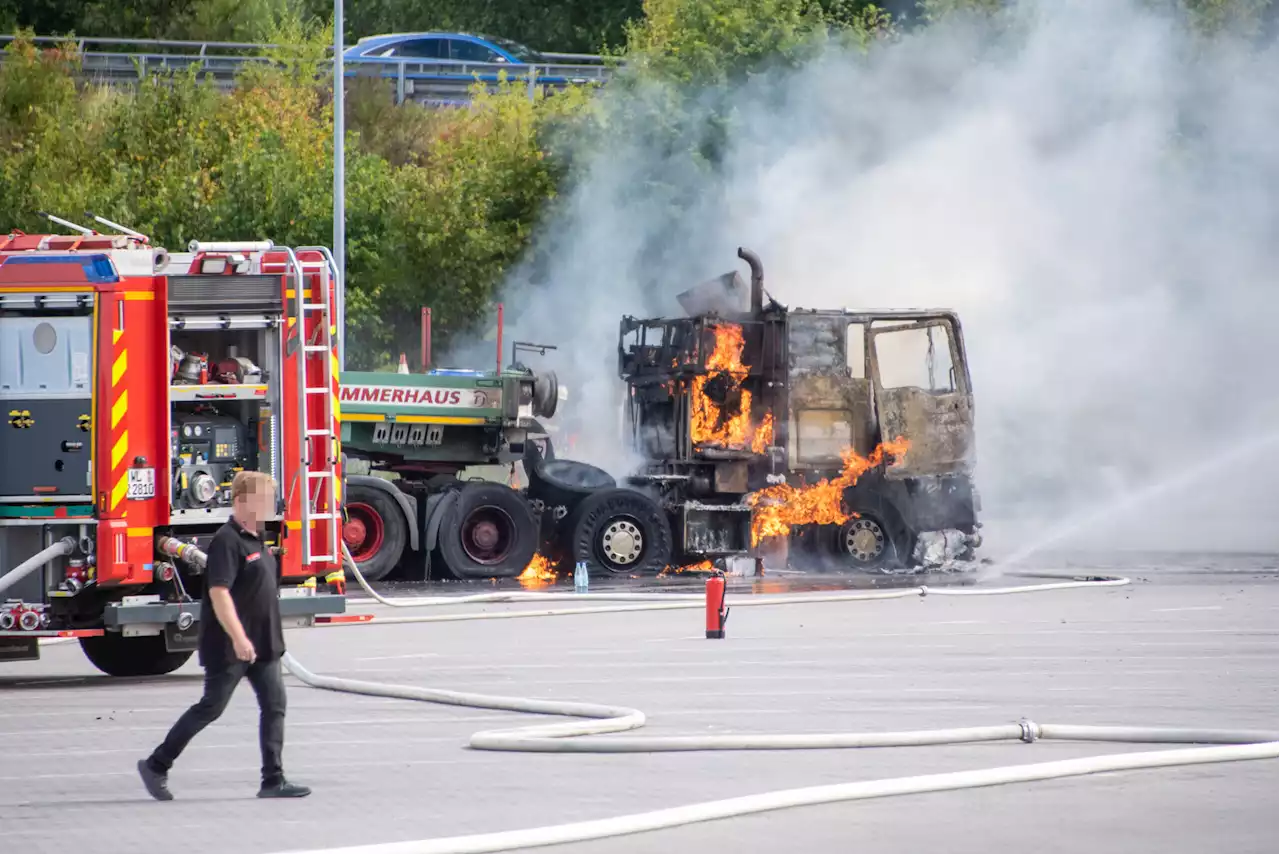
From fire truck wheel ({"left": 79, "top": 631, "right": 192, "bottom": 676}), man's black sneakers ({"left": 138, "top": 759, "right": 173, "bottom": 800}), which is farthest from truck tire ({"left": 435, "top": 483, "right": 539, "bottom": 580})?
man's black sneakers ({"left": 138, "top": 759, "right": 173, "bottom": 800})

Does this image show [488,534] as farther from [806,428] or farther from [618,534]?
[806,428]

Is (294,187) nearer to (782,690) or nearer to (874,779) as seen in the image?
(782,690)

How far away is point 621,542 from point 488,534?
66.2 inches

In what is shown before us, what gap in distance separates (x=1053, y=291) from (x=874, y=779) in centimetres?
2390

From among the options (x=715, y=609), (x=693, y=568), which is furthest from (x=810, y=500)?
(x=715, y=609)

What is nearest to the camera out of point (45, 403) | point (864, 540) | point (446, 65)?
point (45, 403)

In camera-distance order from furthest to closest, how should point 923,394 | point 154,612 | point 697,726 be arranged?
point 923,394 < point 154,612 < point 697,726

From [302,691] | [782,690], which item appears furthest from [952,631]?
[302,691]

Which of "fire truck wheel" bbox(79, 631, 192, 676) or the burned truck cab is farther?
the burned truck cab

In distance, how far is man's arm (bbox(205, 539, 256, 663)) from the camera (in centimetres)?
1040

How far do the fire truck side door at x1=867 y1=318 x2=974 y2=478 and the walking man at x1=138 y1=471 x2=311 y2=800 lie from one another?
687 inches

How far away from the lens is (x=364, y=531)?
25.8 metres

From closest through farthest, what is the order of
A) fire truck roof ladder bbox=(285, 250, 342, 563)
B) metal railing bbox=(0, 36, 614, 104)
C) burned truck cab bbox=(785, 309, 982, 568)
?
fire truck roof ladder bbox=(285, 250, 342, 563), burned truck cab bbox=(785, 309, 982, 568), metal railing bbox=(0, 36, 614, 104)

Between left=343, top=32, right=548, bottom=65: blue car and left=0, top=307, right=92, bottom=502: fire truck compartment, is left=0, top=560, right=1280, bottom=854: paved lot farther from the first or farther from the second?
left=343, top=32, right=548, bottom=65: blue car
